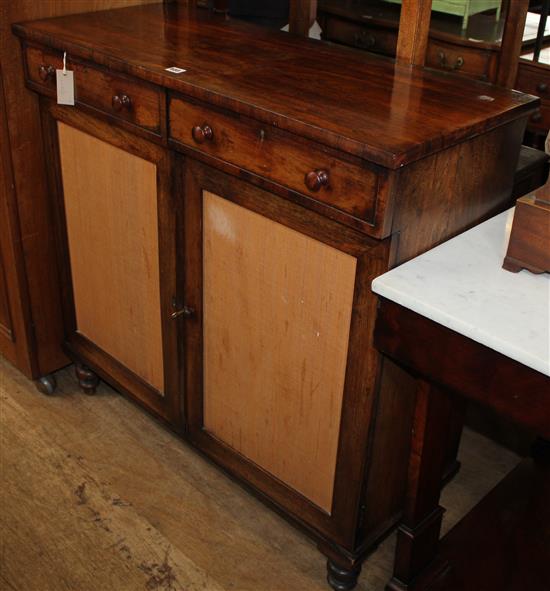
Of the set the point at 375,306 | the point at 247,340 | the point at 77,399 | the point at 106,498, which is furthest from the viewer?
the point at 77,399

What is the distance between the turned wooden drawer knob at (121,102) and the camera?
172 cm

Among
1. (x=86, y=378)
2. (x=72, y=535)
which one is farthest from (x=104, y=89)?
(x=72, y=535)

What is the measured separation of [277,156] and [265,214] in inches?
5.3

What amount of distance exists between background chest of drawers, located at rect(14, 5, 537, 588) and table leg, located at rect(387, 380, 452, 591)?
7 cm

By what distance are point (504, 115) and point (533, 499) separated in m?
0.94

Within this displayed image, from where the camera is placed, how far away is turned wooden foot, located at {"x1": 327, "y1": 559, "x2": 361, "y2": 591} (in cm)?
172

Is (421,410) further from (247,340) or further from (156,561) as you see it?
(156,561)

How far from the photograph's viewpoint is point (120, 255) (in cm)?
198

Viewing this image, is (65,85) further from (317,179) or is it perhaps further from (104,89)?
(317,179)

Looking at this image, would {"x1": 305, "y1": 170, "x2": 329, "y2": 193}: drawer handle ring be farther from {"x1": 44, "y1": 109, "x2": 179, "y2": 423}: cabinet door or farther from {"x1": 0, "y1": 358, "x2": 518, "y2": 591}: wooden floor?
{"x1": 0, "y1": 358, "x2": 518, "y2": 591}: wooden floor

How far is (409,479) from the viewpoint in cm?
157

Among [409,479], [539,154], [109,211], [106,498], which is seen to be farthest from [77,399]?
[539,154]

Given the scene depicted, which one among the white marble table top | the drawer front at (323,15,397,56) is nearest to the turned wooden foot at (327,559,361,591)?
the white marble table top

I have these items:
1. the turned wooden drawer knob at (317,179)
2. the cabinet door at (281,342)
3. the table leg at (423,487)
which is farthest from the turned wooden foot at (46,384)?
the turned wooden drawer knob at (317,179)
